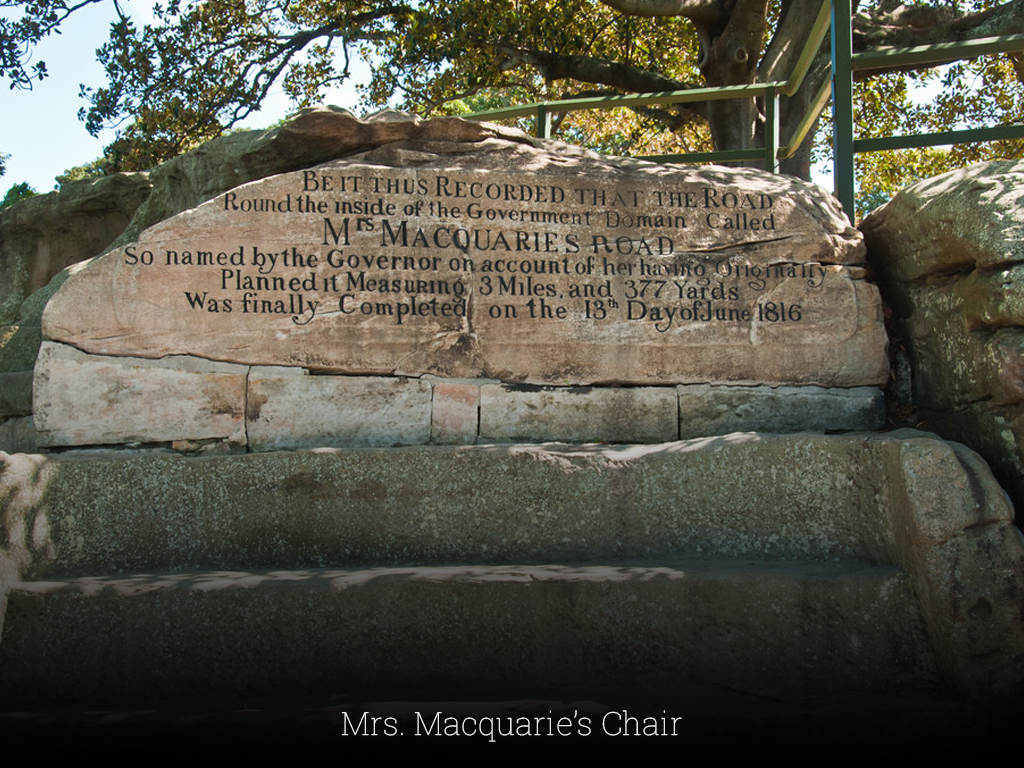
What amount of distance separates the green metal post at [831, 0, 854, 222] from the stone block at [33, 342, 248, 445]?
11.0 feet

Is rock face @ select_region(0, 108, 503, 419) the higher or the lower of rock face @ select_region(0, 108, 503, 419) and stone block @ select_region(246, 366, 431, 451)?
the higher

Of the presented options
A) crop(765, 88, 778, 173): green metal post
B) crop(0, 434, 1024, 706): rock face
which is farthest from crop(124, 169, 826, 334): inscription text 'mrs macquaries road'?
crop(765, 88, 778, 173): green metal post

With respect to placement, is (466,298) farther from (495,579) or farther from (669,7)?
(669,7)

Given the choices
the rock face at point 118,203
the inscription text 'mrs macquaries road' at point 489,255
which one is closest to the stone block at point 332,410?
the inscription text 'mrs macquaries road' at point 489,255

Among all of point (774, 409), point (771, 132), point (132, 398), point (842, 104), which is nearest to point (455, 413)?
point (132, 398)

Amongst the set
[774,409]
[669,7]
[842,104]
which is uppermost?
[669,7]

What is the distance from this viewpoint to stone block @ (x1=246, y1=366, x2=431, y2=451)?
3533 millimetres

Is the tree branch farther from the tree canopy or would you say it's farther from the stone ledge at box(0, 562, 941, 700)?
the stone ledge at box(0, 562, 941, 700)

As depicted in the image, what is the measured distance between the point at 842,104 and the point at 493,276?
2.30 metres

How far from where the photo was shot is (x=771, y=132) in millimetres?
5523

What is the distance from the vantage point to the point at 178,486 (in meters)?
3.17

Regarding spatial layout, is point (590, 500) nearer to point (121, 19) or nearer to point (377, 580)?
point (377, 580)

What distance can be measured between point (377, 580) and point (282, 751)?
0.63 m

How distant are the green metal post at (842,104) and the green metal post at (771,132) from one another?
3.09 ft
